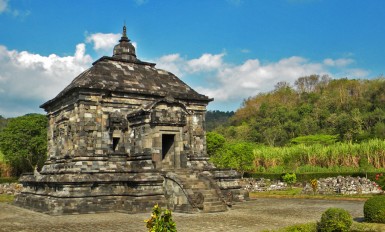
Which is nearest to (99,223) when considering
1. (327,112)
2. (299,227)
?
(299,227)

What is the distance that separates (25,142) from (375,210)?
137 feet

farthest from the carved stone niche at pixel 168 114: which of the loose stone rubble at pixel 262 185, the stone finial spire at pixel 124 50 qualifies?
the loose stone rubble at pixel 262 185

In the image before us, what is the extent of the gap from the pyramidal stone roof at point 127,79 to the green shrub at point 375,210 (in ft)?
42.7

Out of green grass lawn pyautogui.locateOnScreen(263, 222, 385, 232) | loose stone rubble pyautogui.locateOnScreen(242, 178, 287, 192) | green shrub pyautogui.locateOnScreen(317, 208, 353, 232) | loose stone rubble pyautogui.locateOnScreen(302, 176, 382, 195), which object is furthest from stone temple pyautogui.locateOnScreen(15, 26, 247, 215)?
loose stone rubble pyautogui.locateOnScreen(242, 178, 287, 192)

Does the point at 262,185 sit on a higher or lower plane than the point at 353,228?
higher

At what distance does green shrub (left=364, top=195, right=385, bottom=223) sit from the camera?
43.4ft

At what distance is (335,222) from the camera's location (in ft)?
36.9

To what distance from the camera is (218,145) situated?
5459 centimetres

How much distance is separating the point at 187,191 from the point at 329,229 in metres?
8.24

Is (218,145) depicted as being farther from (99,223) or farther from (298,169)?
(99,223)

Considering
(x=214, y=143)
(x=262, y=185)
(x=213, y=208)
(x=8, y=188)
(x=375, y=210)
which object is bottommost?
(x=213, y=208)

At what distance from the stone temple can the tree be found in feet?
75.6

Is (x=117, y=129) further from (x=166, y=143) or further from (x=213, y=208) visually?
(x=213, y=208)

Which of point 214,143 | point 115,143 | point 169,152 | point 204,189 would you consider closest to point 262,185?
point 169,152
